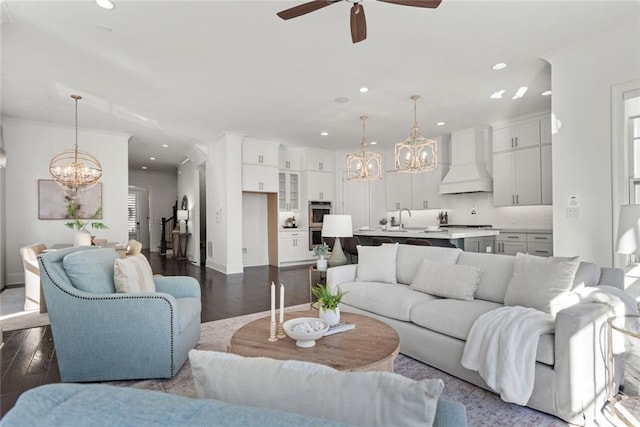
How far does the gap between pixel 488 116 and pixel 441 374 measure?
504 cm

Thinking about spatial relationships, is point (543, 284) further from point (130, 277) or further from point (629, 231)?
point (130, 277)

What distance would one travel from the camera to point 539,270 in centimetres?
234

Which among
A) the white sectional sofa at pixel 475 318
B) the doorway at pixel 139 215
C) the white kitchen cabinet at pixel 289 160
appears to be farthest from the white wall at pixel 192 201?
the white sectional sofa at pixel 475 318

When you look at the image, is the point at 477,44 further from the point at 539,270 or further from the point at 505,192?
the point at 505,192

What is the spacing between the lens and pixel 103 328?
2258 millimetres

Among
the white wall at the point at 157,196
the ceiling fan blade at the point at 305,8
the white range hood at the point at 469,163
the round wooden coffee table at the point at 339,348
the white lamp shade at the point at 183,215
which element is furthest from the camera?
the white wall at the point at 157,196

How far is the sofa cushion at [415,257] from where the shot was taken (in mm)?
3113

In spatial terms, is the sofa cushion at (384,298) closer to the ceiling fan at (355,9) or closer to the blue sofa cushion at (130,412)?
the ceiling fan at (355,9)

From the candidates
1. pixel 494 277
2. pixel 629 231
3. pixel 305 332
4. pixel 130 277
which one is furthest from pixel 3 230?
pixel 629 231

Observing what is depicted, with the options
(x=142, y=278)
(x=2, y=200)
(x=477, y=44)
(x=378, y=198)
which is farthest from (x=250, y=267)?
(x=477, y=44)

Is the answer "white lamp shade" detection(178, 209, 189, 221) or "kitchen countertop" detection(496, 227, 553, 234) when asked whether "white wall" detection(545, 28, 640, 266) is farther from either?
"white lamp shade" detection(178, 209, 189, 221)

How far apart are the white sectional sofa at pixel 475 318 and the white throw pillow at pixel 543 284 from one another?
14 cm

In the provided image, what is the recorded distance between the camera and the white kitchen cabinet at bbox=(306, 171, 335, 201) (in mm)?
8305

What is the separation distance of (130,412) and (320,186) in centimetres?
800
